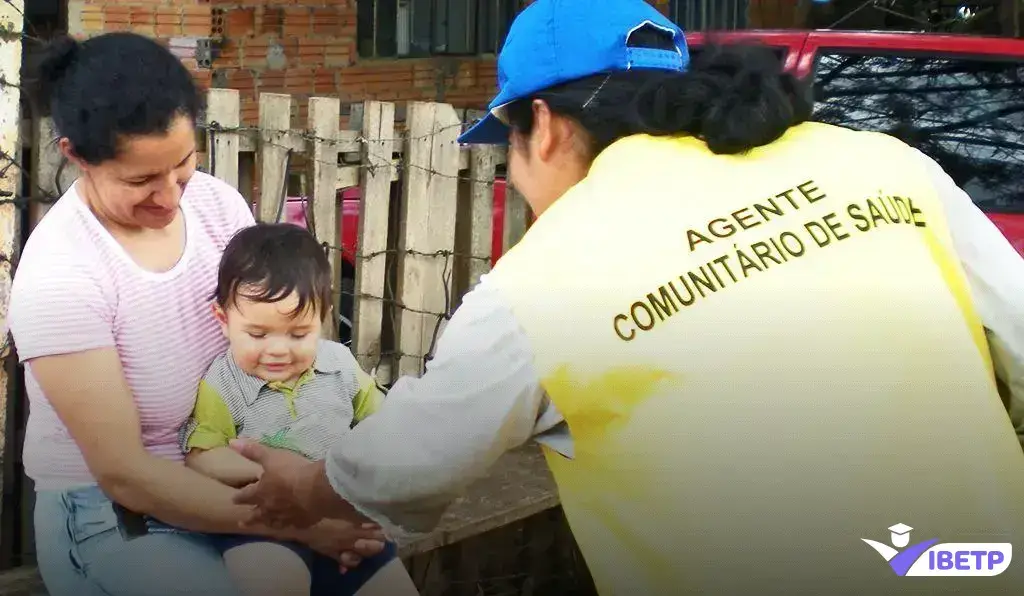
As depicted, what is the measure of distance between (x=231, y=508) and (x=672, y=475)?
2.28 feet

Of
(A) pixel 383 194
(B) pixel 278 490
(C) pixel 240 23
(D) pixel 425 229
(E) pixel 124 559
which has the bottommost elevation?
(E) pixel 124 559

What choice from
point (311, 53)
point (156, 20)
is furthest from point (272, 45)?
point (156, 20)

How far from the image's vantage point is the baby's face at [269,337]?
1.62 m

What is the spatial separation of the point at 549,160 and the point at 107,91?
606mm

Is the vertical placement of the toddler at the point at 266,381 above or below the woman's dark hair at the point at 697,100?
below

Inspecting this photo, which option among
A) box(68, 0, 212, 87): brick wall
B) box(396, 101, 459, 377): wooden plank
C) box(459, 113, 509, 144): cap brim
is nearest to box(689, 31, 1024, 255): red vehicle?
box(396, 101, 459, 377): wooden plank

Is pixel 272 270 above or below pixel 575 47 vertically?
below

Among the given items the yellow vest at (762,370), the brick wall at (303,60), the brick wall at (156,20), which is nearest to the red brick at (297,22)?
the brick wall at (303,60)

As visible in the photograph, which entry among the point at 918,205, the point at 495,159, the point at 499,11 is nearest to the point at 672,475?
the point at 918,205

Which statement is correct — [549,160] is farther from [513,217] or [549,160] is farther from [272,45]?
[272,45]

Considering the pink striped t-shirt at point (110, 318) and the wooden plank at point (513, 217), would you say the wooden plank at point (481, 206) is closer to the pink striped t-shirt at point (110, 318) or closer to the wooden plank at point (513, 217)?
the wooden plank at point (513, 217)

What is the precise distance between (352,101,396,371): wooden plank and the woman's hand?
1424mm

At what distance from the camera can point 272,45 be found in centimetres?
549

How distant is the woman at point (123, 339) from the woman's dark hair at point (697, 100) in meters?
0.53
